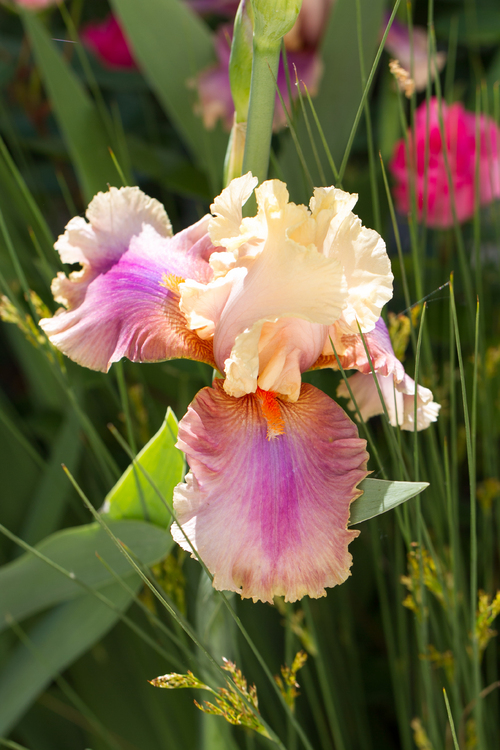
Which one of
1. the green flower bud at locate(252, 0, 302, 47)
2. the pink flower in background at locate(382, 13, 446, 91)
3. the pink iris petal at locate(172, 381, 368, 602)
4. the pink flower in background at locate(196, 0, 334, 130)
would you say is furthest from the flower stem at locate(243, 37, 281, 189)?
the pink flower in background at locate(382, 13, 446, 91)

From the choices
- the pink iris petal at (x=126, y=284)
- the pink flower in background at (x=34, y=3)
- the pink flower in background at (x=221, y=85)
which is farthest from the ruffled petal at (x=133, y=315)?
the pink flower in background at (x=34, y=3)

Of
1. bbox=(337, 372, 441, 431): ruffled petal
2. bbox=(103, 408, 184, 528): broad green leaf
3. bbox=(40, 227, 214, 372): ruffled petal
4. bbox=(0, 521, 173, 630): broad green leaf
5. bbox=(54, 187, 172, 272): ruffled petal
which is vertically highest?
bbox=(54, 187, 172, 272): ruffled petal

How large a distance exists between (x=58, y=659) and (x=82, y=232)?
0.31 meters

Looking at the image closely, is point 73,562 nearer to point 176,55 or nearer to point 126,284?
point 126,284

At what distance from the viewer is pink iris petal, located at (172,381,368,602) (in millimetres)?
242

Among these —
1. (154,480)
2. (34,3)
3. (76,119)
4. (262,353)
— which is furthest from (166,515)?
(34,3)

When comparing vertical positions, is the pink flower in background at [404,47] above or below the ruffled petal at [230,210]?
above

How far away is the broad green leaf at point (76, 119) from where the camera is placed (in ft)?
1.83

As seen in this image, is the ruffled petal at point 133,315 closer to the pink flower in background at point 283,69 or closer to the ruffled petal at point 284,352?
the ruffled petal at point 284,352

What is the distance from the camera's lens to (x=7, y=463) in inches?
24.4

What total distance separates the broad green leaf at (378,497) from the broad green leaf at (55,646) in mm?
222

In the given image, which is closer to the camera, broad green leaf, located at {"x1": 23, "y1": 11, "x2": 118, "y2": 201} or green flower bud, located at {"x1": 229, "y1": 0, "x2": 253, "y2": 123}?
green flower bud, located at {"x1": 229, "y1": 0, "x2": 253, "y2": 123}

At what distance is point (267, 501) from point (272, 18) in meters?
0.20

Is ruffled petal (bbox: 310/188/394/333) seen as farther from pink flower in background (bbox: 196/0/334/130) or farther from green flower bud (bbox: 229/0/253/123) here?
pink flower in background (bbox: 196/0/334/130)
